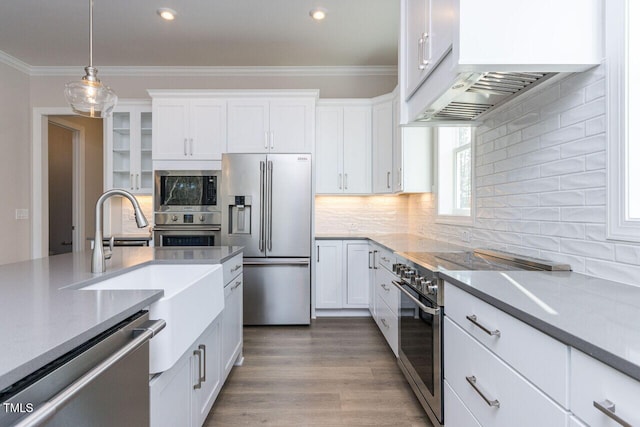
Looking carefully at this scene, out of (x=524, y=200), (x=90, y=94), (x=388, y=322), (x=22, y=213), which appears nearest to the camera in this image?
(x=524, y=200)

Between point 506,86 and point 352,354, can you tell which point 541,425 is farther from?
point 352,354

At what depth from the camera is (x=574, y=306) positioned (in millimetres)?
981

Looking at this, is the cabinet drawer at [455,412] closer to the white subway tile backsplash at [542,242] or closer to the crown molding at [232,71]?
the white subway tile backsplash at [542,242]

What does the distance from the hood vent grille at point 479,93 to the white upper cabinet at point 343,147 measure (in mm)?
1767

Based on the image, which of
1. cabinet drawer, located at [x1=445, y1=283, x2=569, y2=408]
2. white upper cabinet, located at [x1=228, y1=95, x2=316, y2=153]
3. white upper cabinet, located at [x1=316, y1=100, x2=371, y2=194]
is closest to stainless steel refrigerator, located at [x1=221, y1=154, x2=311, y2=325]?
white upper cabinet, located at [x1=228, y1=95, x2=316, y2=153]

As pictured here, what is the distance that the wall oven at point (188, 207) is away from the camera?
372 centimetres

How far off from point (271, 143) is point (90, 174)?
3517mm

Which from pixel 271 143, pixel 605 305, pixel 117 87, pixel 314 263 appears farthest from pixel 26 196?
pixel 605 305

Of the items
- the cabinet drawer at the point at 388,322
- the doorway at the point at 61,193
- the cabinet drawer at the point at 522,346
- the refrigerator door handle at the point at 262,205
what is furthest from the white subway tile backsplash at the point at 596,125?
the doorway at the point at 61,193

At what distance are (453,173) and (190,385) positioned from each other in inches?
104

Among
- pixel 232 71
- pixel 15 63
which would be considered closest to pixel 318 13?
pixel 232 71

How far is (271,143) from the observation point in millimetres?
3725

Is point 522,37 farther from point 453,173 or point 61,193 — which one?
point 61,193

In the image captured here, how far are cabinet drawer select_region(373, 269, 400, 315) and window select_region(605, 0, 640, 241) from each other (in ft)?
4.41
